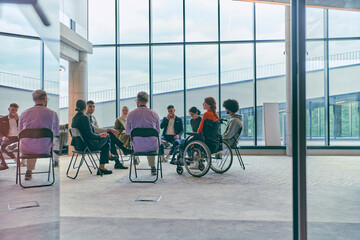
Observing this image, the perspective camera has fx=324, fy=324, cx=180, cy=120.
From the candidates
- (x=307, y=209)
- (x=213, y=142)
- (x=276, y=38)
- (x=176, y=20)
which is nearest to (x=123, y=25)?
(x=176, y=20)

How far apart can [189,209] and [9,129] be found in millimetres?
2121

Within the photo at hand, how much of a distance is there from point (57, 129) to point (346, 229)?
222 centimetres

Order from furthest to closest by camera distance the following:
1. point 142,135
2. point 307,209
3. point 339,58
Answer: point 142,135 < point 339,58 < point 307,209

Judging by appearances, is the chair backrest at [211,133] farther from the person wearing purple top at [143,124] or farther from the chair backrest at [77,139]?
the chair backrest at [77,139]

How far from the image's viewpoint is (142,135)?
4977 millimetres

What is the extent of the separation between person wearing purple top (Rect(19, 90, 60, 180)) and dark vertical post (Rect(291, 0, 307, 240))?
4.72ft

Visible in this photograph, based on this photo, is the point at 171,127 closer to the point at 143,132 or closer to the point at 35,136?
the point at 143,132

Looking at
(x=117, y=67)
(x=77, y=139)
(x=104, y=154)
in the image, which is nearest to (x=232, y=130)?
(x=104, y=154)

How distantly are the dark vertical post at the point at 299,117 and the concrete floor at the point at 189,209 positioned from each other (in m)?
0.07

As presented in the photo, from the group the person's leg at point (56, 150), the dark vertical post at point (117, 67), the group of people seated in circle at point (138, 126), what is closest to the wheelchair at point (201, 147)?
the group of people seated in circle at point (138, 126)

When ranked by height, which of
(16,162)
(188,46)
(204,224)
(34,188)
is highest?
(188,46)

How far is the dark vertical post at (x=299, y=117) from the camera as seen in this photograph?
1895mm

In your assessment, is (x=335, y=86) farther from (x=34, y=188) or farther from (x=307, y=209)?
(x=34, y=188)

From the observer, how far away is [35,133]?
1799mm
